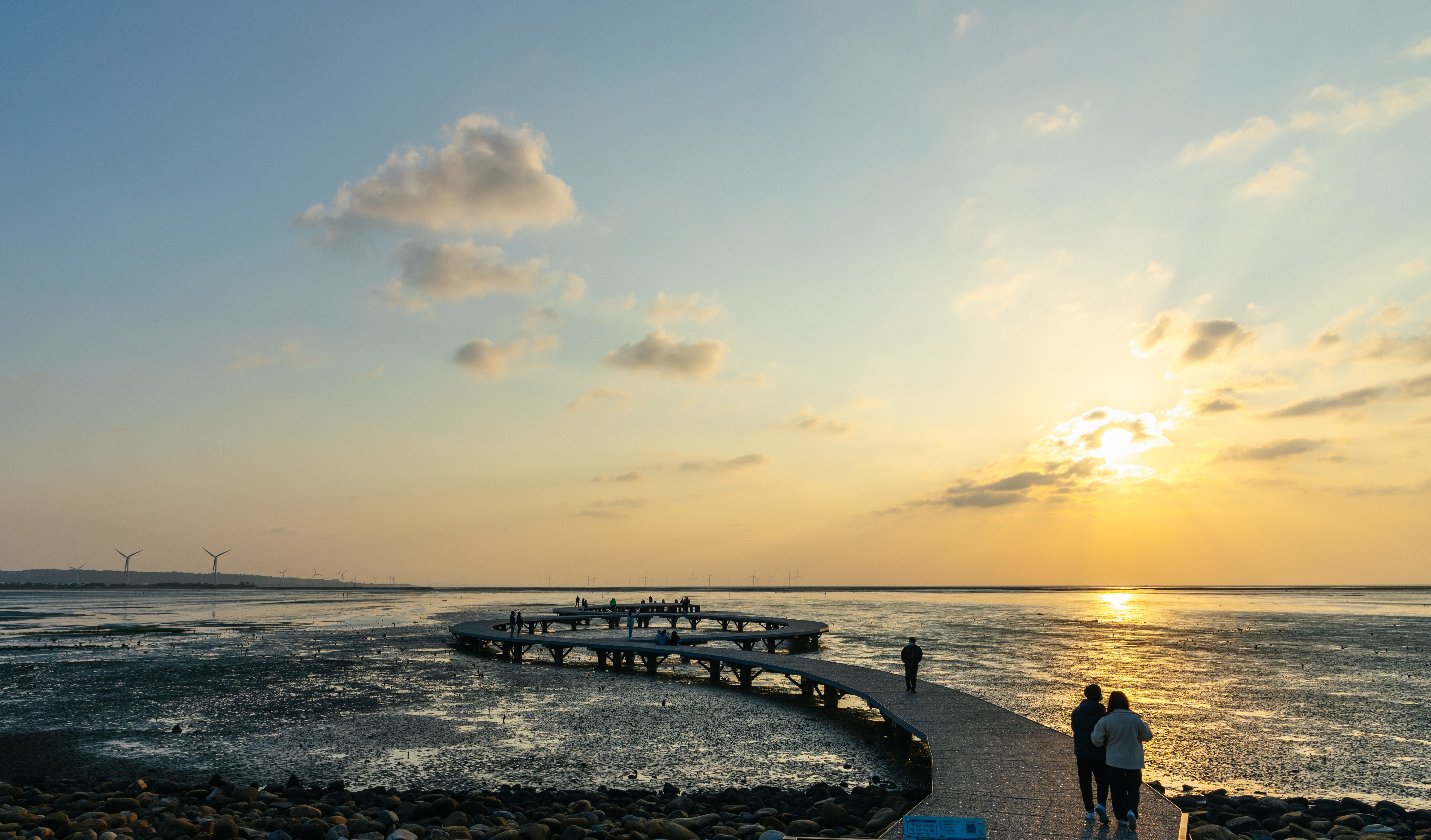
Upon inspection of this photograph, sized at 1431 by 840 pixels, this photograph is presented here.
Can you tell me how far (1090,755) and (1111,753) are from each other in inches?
17.9

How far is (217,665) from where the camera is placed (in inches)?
1373

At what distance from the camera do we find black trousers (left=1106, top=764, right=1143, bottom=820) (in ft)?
31.7

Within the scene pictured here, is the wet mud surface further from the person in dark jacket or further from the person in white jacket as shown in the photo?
the person in white jacket

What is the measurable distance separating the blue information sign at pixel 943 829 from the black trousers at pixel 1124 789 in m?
2.09

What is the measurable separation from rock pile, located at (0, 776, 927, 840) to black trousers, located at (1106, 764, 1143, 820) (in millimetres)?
3661

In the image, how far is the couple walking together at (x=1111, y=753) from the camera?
968cm

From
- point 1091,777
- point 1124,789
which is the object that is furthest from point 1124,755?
point 1091,777

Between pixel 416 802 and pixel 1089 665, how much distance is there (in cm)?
3151

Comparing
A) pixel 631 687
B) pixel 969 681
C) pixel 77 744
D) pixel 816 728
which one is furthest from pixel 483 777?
pixel 969 681

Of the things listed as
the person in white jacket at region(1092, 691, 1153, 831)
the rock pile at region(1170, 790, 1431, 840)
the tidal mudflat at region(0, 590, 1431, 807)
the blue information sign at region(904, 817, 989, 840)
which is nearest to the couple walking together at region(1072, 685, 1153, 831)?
the person in white jacket at region(1092, 691, 1153, 831)

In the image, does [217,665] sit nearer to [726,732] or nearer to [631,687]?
[631,687]

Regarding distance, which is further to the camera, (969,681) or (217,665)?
(217,665)

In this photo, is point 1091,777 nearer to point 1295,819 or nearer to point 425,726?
point 1295,819

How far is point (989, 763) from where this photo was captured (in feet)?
43.2
